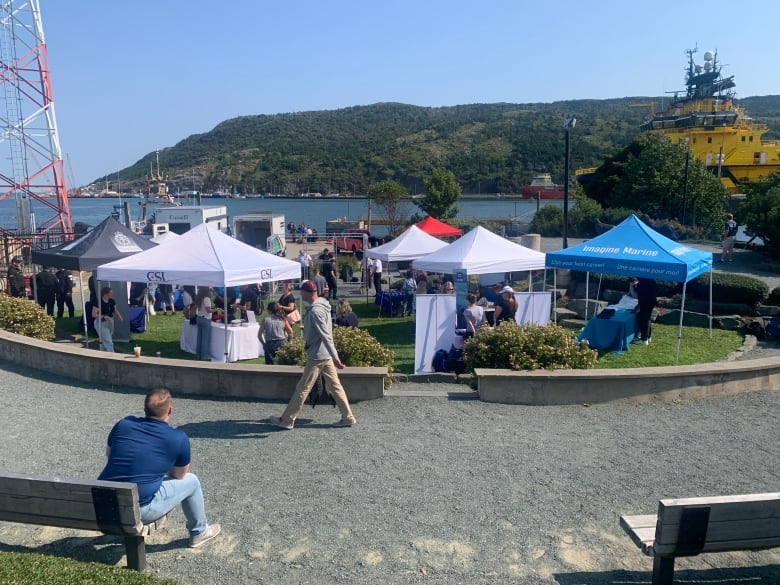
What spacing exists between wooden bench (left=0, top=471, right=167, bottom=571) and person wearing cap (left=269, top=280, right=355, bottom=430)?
9.01 feet

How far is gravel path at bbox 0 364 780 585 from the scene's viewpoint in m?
4.37

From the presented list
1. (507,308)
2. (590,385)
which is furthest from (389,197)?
(590,385)

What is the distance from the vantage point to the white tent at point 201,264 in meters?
11.2

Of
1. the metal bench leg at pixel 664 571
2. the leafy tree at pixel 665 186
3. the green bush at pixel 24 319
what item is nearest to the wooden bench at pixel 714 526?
the metal bench leg at pixel 664 571

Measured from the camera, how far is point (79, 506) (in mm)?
4066

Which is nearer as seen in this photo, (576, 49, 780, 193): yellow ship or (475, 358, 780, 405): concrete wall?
(475, 358, 780, 405): concrete wall

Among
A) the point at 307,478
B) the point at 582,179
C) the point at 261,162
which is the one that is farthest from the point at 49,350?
the point at 261,162

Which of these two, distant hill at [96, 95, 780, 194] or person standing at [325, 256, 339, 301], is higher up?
distant hill at [96, 95, 780, 194]

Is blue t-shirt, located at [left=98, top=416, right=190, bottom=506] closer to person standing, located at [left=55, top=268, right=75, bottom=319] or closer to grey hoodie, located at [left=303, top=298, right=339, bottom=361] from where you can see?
grey hoodie, located at [left=303, top=298, right=339, bottom=361]

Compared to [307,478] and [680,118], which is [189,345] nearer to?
[307,478]

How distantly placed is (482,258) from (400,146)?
414 feet

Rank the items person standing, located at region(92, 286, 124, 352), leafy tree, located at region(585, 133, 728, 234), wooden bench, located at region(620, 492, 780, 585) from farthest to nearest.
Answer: leafy tree, located at region(585, 133, 728, 234)
person standing, located at region(92, 286, 124, 352)
wooden bench, located at region(620, 492, 780, 585)

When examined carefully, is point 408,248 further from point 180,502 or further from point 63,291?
point 180,502

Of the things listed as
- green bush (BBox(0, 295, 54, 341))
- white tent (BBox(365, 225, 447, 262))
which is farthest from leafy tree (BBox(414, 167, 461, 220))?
green bush (BBox(0, 295, 54, 341))
